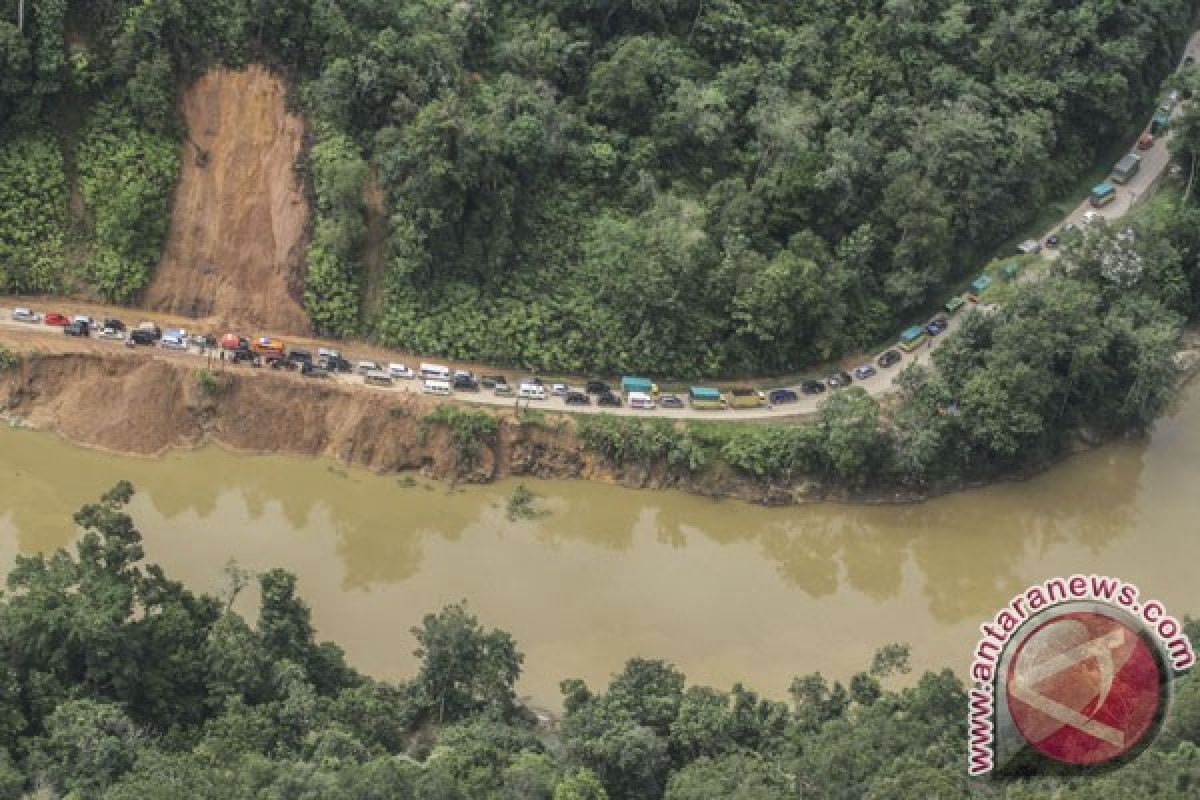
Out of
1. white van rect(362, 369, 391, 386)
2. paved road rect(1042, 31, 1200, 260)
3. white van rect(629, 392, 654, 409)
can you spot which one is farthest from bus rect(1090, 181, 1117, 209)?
white van rect(362, 369, 391, 386)

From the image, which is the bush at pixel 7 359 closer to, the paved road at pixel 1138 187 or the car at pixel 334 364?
the car at pixel 334 364

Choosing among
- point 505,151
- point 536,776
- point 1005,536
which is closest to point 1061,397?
point 1005,536

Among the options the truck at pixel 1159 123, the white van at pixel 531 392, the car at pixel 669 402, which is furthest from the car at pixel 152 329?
the truck at pixel 1159 123

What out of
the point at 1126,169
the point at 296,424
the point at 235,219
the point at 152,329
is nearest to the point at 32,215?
the point at 152,329

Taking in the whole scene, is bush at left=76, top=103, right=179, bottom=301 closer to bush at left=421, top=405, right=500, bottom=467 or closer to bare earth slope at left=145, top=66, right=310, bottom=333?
bare earth slope at left=145, top=66, right=310, bottom=333

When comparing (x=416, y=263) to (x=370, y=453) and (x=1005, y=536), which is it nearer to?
(x=370, y=453)
